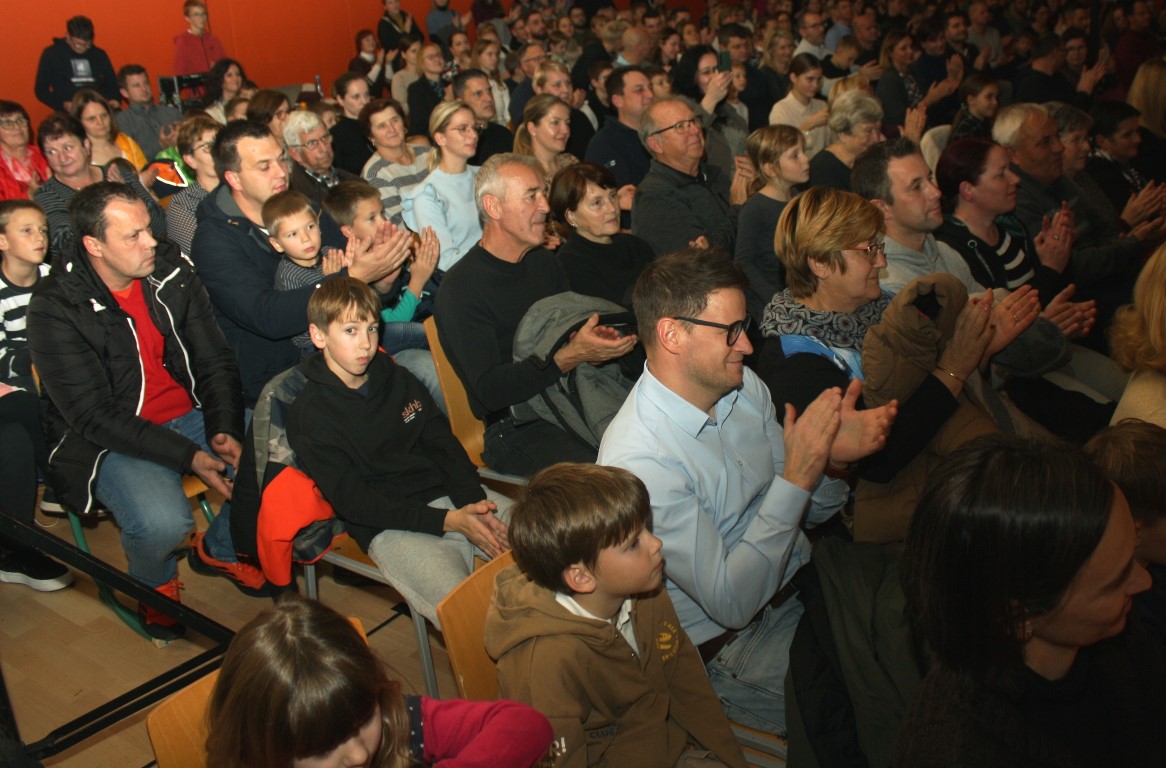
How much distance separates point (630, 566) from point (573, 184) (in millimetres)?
2060

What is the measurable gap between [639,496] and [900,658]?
57 centimetres

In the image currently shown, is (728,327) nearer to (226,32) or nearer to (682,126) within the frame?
(682,126)

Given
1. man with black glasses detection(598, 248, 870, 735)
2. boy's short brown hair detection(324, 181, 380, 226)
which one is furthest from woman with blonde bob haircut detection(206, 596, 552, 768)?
boy's short brown hair detection(324, 181, 380, 226)

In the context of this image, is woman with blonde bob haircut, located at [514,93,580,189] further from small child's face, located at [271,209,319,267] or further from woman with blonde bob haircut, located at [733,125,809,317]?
small child's face, located at [271,209,319,267]

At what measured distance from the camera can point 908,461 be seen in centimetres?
216

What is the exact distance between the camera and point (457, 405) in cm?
299

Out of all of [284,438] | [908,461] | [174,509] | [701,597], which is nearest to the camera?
[701,597]

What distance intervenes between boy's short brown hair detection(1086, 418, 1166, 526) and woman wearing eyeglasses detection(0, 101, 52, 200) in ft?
16.7

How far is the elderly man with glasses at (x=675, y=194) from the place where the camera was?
12.7ft

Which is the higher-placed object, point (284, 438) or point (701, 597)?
point (284, 438)

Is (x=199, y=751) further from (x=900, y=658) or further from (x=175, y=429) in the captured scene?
(x=175, y=429)

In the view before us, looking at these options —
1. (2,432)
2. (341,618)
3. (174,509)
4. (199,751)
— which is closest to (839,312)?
(341,618)

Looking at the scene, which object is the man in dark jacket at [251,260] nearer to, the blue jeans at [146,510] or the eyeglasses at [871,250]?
the blue jeans at [146,510]

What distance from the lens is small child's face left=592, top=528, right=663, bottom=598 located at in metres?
1.68
